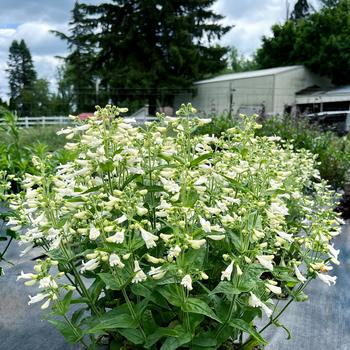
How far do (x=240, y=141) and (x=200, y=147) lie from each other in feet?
0.78

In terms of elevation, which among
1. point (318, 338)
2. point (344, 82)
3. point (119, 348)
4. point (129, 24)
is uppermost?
point (129, 24)

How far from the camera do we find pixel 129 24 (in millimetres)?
27156

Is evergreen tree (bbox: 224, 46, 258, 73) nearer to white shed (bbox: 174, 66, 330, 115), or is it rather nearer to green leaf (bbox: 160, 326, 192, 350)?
white shed (bbox: 174, 66, 330, 115)

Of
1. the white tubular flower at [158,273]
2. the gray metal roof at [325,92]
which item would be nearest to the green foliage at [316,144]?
the white tubular flower at [158,273]

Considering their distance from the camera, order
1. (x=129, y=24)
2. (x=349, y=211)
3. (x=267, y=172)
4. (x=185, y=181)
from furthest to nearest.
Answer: (x=129, y=24) < (x=349, y=211) < (x=267, y=172) < (x=185, y=181)

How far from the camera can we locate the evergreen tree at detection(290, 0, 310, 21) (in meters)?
43.1

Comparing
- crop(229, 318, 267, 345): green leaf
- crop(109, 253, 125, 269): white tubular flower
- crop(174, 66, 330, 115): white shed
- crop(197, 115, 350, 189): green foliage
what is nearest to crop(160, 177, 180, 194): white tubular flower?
crop(109, 253, 125, 269): white tubular flower

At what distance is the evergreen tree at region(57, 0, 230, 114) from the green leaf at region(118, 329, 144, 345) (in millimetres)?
24060

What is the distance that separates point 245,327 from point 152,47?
27.1m

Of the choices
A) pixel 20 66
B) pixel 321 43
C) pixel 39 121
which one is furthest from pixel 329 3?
pixel 20 66

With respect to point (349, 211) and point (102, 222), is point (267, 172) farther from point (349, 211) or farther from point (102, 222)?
point (349, 211)

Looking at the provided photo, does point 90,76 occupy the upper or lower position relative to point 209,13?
lower

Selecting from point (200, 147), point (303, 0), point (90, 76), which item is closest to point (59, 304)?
point (200, 147)

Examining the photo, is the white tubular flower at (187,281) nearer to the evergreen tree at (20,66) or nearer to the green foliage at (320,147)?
the green foliage at (320,147)
